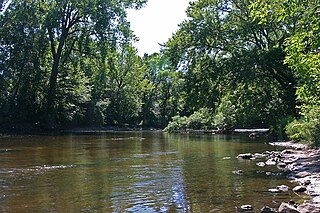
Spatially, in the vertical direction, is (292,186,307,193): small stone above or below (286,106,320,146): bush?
below

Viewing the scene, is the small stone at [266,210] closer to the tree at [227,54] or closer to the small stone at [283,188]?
→ the small stone at [283,188]

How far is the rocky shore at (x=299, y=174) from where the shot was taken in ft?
23.0

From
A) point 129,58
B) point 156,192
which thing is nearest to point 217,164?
point 156,192

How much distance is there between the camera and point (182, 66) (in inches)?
1061

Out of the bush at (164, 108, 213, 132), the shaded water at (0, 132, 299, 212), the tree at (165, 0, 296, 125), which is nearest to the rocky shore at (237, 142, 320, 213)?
the shaded water at (0, 132, 299, 212)

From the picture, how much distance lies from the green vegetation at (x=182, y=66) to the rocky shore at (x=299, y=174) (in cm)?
188

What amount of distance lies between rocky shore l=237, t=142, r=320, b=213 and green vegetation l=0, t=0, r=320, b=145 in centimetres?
188

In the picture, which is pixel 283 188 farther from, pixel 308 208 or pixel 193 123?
pixel 193 123

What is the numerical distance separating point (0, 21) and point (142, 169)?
1266 inches

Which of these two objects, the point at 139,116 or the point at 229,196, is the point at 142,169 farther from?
the point at 139,116

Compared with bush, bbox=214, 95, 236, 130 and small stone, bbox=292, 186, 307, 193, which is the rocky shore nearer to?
small stone, bbox=292, 186, 307, 193

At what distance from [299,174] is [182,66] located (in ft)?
55.4

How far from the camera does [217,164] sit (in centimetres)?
1363

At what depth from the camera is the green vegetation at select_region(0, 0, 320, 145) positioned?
16.7m
